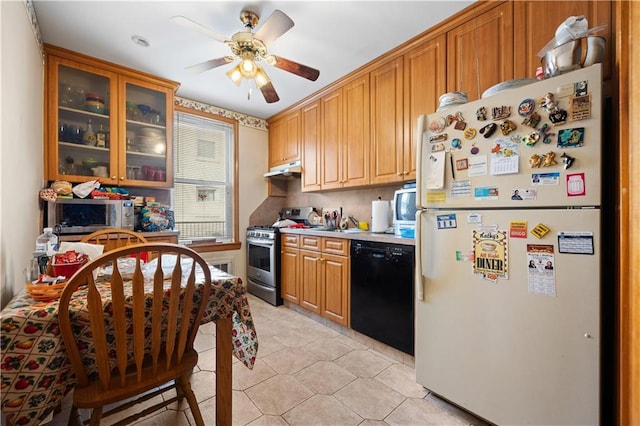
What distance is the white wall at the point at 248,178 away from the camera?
3.77 metres

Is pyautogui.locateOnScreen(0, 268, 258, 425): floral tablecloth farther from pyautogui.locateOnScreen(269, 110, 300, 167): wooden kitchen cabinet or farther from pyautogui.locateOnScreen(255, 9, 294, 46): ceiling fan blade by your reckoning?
pyautogui.locateOnScreen(269, 110, 300, 167): wooden kitchen cabinet

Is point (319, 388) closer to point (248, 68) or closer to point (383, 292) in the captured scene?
point (383, 292)

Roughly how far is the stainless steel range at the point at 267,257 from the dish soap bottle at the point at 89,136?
1.85m

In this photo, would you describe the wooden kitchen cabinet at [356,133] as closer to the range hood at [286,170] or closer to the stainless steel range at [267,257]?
the range hood at [286,170]

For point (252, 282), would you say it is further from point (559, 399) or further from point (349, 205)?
point (559, 399)

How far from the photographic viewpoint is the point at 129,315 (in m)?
1.06

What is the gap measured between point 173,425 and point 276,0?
8.23 ft

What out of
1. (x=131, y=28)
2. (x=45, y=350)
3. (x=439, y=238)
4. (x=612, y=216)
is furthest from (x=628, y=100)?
(x=131, y=28)

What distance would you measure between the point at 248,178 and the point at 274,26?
2431 mm

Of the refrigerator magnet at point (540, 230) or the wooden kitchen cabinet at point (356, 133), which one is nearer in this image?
the refrigerator magnet at point (540, 230)

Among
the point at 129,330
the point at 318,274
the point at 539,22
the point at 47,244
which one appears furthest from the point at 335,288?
the point at 539,22

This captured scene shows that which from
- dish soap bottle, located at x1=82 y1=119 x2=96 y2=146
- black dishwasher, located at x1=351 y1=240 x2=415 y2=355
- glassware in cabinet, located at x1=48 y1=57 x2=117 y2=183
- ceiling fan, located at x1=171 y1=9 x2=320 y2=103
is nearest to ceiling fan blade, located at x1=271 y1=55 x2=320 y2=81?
ceiling fan, located at x1=171 y1=9 x2=320 y2=103

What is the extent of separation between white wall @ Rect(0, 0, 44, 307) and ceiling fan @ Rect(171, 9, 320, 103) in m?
0.82

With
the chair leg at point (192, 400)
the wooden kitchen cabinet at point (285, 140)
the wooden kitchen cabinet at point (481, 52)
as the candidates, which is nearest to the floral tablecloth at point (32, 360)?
the chair leg at point (192, 400)
